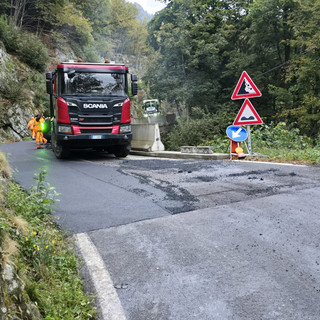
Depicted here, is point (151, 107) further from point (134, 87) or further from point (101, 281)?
point (101, 281)

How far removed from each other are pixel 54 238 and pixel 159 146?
9.70 meters

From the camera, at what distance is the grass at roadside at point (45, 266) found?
7.21 ft

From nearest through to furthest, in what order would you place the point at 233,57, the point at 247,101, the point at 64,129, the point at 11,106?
the point at 247,101, the point at 64,129, the point at 233,57, the point at 11,106

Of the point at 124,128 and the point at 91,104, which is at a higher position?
the point at 91,104

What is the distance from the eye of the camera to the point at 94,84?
10.6 metres

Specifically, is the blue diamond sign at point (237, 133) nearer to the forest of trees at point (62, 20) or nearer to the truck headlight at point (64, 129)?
the truck headlight at point (64, 129)

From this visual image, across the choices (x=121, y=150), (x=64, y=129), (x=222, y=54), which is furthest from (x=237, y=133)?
(x=222, y=54)

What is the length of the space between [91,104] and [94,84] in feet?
2.61

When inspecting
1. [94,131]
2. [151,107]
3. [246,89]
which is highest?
[151,107]

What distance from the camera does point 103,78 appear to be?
1077cm

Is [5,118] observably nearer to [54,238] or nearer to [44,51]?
[44,51]

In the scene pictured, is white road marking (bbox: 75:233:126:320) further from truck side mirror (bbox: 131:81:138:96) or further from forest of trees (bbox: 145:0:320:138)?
forest of trees (bbox: 145:0:320:138)

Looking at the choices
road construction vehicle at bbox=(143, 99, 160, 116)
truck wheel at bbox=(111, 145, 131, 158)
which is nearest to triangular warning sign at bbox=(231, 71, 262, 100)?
truck wheel at bbox=(111, 145, 131, 158)

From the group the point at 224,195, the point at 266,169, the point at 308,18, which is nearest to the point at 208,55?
the point at 308,18
